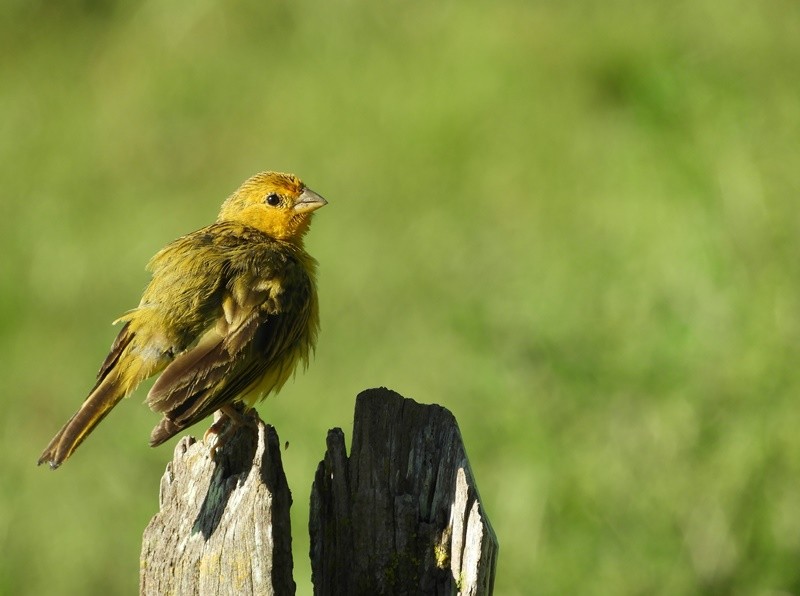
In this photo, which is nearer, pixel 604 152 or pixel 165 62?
pixel 604 152

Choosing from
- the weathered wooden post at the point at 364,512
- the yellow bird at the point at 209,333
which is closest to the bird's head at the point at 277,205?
the yellow bird at the point at 209,333

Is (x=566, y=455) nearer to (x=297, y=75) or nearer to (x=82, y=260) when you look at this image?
(x=82, y=260)

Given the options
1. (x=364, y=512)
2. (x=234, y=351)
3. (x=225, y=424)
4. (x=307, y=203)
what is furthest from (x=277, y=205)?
(x=364, y=512)

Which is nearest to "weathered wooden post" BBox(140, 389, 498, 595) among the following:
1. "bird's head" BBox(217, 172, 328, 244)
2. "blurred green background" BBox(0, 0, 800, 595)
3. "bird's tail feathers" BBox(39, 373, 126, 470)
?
"bird's tail feathers" BBox(39, 373, 126, 470)

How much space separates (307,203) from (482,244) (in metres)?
3.79

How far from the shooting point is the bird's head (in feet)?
19.6

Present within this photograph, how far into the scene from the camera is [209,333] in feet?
16.5

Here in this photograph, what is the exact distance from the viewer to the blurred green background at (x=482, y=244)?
6348mm

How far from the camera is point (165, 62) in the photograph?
39.4 feet

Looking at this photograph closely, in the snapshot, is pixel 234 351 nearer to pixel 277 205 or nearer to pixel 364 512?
pixel 364 512

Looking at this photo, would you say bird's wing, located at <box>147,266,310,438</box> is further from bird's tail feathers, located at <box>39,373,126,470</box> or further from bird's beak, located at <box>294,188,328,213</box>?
bird's beak, located at <box>294,188,328,213</box>

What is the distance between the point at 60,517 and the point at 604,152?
16.9ft

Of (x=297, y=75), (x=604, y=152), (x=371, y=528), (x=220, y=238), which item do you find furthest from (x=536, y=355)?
(x=297, y=75)

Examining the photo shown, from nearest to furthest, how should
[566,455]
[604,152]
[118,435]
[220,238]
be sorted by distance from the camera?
[220,238] → [566,455] → [118,435] → [604,152]
